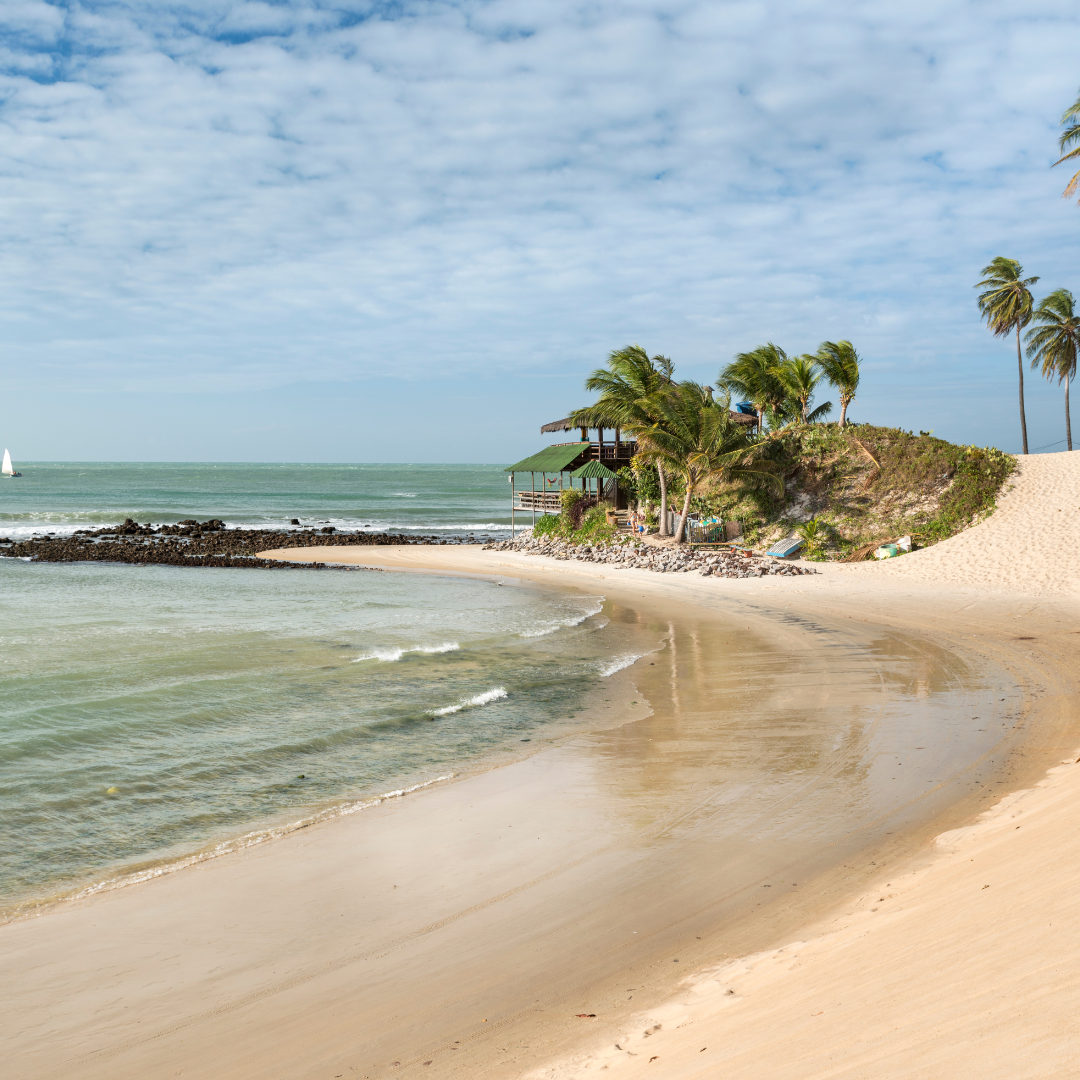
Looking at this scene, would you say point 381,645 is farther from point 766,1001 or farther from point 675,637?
point 766,1001

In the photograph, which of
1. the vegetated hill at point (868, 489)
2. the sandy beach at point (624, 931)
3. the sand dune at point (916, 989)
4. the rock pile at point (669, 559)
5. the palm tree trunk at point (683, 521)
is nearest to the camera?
the sand dune at point (916, 989)

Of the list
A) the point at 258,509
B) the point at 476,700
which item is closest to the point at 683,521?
the point at 476,700

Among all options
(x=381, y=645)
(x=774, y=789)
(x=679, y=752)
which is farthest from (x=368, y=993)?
(x=381, y=645)

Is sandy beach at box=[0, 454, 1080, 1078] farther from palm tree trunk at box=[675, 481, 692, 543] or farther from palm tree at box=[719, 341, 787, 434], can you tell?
palm tree at box=[719, 341, 787, 434]

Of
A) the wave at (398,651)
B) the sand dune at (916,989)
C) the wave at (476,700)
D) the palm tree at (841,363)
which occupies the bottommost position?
the wave at (476,700)

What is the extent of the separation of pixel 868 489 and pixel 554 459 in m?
13.5

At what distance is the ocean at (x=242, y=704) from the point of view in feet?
23.1

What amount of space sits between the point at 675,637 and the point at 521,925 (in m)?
11.2

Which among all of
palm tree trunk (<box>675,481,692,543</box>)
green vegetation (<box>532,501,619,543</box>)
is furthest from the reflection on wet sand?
green vegetation (<box>532,501,619,543</box>)

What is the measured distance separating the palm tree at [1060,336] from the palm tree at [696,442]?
888 inches

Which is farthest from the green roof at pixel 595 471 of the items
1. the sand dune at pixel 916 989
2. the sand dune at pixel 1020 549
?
the sand dune at pixel 916 989

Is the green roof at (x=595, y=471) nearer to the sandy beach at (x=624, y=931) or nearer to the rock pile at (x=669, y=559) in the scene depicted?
the rock pile at (x=669, y=559)

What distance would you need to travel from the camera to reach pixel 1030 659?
12156 millimetres

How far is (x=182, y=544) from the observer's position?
131 ft
